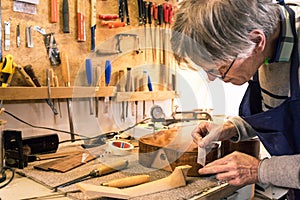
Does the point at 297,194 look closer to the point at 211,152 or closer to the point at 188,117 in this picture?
the point at 211,152

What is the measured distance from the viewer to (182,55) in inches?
30.5

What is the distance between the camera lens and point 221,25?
675 mm

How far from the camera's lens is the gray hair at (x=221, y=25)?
2.21 feet

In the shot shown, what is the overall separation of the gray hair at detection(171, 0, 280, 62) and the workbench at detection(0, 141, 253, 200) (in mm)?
339

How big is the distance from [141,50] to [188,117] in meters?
0.43

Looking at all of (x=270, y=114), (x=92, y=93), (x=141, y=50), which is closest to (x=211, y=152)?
(x=270, y=114)

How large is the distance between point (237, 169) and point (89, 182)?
39 centimetres

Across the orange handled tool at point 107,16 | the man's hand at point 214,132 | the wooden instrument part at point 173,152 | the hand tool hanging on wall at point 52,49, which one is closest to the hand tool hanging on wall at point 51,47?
the hand tool hanging on wall at point 52,49

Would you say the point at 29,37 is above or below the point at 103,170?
above

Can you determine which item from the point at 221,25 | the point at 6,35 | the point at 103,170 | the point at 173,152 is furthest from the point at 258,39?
the point at 6,35

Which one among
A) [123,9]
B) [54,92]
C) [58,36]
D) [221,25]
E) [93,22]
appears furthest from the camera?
[123,9]

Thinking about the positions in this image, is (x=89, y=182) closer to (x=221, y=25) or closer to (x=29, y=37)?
(x=221, y=25)

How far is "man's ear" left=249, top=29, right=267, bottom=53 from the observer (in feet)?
2.32

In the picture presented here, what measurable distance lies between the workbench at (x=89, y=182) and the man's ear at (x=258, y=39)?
0.38m
